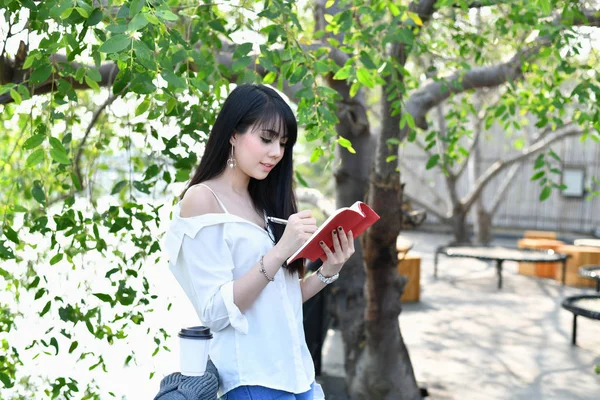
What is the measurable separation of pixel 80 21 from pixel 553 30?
2768mm

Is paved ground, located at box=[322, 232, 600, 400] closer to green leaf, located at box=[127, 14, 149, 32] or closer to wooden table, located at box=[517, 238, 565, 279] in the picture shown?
wooden table, located at box=[517, 238, 565, 279]

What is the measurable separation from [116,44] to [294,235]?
0.66 m

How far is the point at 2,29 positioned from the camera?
123 inches

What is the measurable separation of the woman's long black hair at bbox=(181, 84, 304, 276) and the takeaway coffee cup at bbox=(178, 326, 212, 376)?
372 millimetres

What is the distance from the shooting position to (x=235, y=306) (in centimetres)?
201

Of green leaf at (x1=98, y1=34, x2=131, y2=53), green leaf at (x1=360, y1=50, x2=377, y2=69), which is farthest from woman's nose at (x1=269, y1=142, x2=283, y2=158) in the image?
green leaf at (x1=360, y1=50, x2=377, y2=69)

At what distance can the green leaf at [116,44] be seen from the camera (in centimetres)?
192

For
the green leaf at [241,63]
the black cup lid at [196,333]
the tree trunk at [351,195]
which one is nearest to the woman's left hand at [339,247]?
the black cup lid at [196,333]

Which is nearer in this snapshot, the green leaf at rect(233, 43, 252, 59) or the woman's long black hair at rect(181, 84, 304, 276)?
the woman's long black hair at rect(181, 84, 304, 276)

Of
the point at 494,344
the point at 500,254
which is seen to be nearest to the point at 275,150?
the point at 494,344

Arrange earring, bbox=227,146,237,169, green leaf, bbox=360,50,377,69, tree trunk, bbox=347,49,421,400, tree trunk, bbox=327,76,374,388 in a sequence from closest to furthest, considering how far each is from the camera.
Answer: earring, bbox=227,146,237,169
green leaf, bbox=360,50,377,69
tree trunk, bbox=347,49,421,400
tree trunk, bbox=327,76,374,388

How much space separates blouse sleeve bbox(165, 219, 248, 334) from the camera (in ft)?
6.60

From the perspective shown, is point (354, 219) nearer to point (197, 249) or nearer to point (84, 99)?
point (197, 249)

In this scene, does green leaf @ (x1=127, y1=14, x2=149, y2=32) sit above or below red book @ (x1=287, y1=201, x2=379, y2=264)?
above
